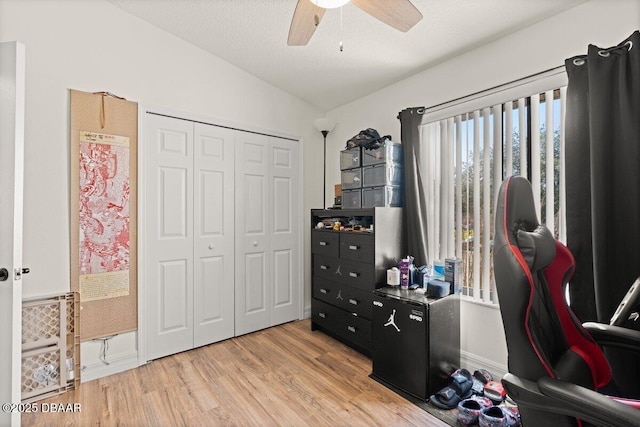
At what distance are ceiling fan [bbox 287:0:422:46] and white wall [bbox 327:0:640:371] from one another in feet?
3.44

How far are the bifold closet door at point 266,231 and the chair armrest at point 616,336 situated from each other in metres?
2.61

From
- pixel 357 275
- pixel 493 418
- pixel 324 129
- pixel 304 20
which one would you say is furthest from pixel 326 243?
pixel 304 20

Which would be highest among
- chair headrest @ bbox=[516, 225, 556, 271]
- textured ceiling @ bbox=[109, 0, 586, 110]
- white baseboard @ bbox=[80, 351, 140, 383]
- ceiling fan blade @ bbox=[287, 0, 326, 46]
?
textured ceiling @ bbox=[109, 0, 586, 110]

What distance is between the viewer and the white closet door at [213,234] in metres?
2.81

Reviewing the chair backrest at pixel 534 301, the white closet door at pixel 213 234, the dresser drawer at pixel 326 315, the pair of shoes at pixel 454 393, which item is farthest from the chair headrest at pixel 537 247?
the white closet door at pixel 213 234

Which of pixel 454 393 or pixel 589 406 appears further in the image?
pixel 454 393

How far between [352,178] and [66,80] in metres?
2.34

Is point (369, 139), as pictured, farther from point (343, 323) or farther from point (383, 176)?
point (343, 323)

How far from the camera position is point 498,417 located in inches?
67.0

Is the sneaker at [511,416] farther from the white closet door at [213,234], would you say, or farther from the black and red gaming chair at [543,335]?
the white closet door at [213,234]

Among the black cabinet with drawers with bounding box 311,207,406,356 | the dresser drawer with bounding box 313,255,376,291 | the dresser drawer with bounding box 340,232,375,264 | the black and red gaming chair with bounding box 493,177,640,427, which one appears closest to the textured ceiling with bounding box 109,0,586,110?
the black cabinet with drawers with bounding box 311,207,406,356

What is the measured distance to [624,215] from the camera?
1577 mm

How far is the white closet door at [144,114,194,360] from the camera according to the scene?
2564mm

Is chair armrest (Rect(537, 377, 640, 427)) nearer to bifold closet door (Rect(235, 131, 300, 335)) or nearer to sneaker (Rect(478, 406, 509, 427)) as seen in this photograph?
sneaker (Rect(478, 406, 509, 427))
